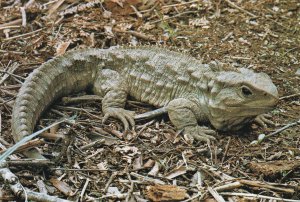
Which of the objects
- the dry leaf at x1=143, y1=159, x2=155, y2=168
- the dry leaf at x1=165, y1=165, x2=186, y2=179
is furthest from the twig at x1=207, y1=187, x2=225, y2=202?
the dry leaf at x1=143, y1=159, x2=155, y2=168

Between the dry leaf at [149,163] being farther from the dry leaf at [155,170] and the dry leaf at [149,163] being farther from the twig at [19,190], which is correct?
the twig at [19,190]

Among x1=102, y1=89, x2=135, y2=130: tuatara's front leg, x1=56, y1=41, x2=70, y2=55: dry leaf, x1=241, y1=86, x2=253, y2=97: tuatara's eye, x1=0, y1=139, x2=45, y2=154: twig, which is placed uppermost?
x1=56, y1=41, x2=70, y2=55: dry leaf

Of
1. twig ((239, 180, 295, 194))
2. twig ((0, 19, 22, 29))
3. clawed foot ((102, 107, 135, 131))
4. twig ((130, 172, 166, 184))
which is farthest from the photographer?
twig ((0, 19, 22, 29))

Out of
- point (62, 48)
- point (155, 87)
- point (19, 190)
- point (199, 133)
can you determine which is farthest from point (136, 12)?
point (19, 190)

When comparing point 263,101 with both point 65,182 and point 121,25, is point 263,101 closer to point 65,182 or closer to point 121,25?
point 65,182

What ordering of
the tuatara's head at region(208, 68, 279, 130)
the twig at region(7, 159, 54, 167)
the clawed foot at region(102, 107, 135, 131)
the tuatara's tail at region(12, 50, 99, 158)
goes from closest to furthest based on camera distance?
the twig at region(7, 159, 54, 167)
the tuatara's tail at region(12, 50, 99, 158)
the tuatara's head at region(208, 68, 279, 130)
the clawed foot at region(102, 107, 135, 131)

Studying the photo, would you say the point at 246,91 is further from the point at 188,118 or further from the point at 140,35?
the point at 140,35

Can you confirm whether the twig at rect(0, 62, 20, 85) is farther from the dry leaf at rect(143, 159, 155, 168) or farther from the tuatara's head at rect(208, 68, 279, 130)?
the tuatara's head at rect(208, 68, 279, 130)
